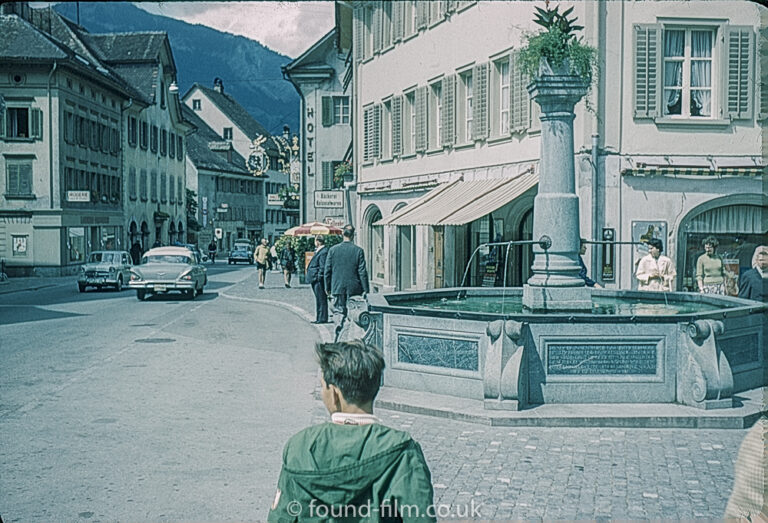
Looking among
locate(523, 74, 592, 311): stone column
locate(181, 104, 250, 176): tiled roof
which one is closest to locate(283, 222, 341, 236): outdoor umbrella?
locate(523, 74, 592, 311): stone column

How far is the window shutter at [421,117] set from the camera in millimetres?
26656

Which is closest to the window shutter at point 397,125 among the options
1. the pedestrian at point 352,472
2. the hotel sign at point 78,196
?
the hotel sign at point 78,196

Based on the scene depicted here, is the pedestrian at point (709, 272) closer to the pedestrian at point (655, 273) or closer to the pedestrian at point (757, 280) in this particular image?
the pedestrian at point (655, 273)

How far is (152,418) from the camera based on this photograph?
9.26 meters

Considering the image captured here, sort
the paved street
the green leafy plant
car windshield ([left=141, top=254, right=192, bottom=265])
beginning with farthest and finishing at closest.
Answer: car windshield ([left=141, top=254, right=192, bottom=265]), the green leafy plant, the paved street

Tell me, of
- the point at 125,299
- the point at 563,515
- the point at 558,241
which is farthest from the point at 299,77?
the point at 563,515

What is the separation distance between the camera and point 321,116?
5150cm

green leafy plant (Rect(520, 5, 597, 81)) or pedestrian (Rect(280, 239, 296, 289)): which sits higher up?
green leafy plant (Rect(520, 5, 597, 81))

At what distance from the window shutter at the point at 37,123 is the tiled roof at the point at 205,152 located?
123 ft

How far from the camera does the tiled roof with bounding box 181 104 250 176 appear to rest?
8456 cm

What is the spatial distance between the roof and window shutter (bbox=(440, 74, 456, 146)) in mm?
70671

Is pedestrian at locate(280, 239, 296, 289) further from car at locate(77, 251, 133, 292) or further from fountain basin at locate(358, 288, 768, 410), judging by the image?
fountain basin at locate(358, 288, 768, 410)

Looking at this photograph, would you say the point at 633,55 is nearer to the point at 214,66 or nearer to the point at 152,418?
the point at 152,418

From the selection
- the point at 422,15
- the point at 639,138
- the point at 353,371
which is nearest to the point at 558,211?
the point at 353,371
